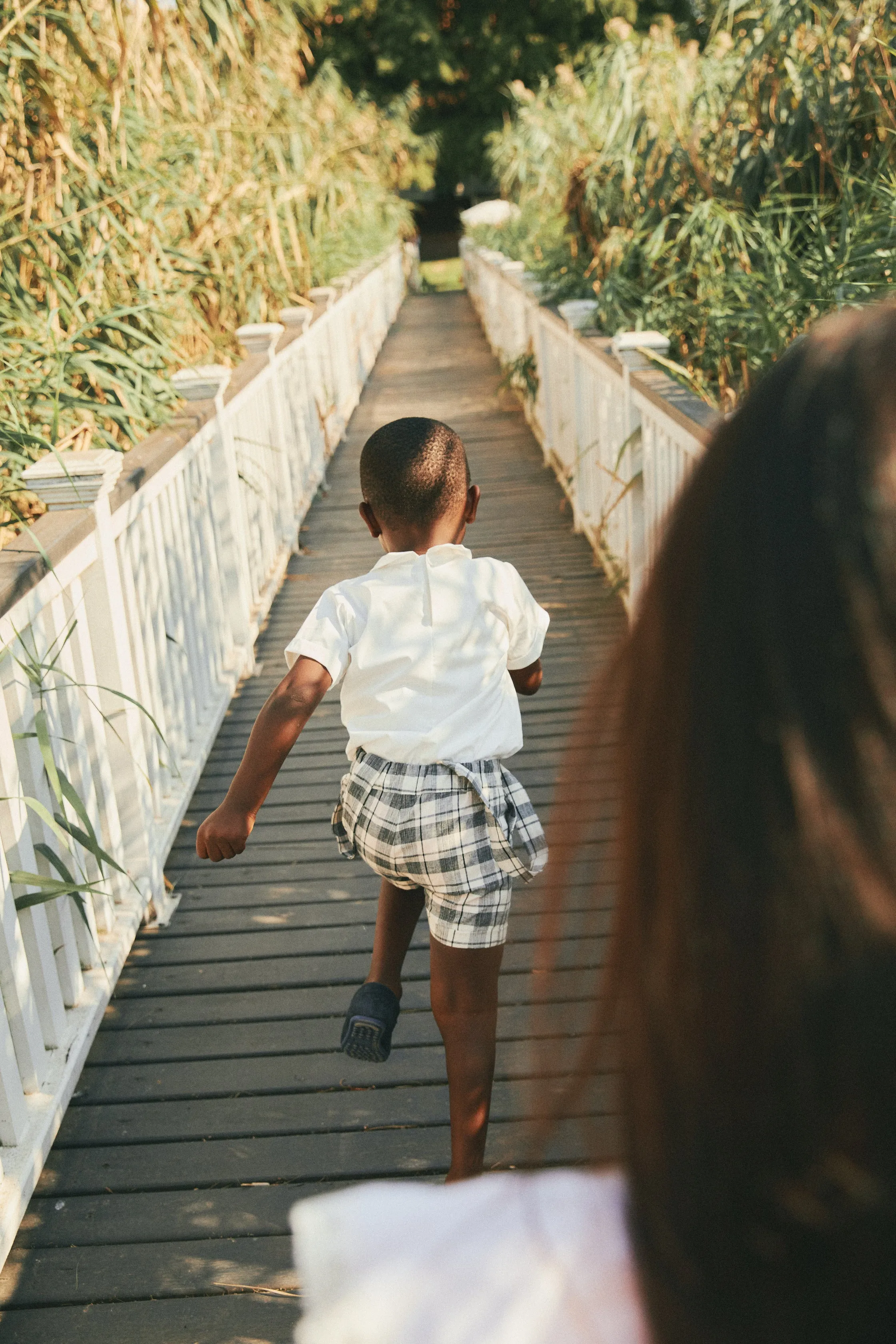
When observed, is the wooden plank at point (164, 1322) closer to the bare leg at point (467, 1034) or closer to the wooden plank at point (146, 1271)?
the wooden plank at point (146, 1271)

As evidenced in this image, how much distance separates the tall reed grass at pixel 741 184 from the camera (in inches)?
166

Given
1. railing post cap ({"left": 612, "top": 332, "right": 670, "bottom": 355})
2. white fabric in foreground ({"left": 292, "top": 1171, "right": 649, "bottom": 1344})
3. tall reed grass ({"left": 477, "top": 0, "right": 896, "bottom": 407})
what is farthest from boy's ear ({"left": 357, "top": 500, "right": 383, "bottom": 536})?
railing post cap ({"left": 612, "top": 332, "right": 670, "bottom": 355})

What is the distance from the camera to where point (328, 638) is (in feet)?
6.70

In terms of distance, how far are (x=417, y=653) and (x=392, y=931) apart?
1.96 ft

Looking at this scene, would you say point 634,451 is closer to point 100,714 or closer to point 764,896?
point 100,714

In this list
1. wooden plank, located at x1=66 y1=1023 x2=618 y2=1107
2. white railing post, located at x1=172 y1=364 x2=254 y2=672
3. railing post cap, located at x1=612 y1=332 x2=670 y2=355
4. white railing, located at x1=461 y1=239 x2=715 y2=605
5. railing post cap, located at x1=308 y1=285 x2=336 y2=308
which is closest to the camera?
wooden plank, located at x1=66 y1=1023 x2=618 y2=1107

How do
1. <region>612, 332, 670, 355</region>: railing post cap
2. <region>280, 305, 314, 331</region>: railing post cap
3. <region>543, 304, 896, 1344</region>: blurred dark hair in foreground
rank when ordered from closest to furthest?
1. <region>543, 304, 896, 1344</region>: blurred dark hair in foreground
2. <region>612, 332, 670, 355</region>: railing post cap
3. <region>280, 305, 314, 331</region>: railing post cap

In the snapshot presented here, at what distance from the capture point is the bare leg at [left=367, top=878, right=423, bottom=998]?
2340 millimetres

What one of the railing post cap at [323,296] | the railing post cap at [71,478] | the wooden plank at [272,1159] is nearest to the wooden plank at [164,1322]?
the wooden plank at [272,1159]

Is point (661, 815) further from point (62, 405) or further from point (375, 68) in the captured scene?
point (375, 68)

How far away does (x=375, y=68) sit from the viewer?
2961 cm

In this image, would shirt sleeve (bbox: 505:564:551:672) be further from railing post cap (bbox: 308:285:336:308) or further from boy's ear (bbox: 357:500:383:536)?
railing post cap (bbox: 308:285:336:308)

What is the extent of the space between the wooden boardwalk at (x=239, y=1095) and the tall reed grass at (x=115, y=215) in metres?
1.14

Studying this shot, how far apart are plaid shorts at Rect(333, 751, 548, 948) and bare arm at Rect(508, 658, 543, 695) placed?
234 millimetres
